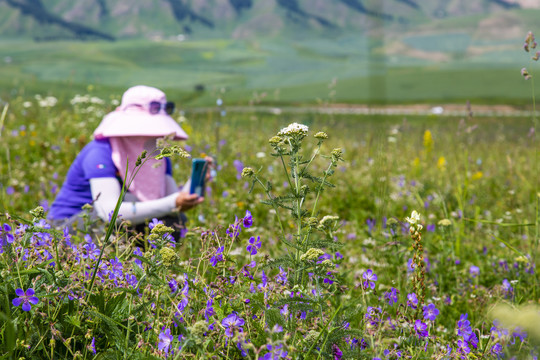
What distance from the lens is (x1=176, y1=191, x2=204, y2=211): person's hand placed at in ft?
10.1

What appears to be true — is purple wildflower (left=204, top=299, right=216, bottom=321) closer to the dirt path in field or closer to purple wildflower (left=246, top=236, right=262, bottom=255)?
purple wildflower (left=246, top=236, right=262, bottom=255)

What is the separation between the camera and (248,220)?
5.74ft

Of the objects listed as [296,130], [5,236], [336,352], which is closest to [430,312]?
[336,352]

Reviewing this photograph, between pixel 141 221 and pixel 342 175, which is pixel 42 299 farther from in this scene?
pixel 342 175

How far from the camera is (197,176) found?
315 centimetres

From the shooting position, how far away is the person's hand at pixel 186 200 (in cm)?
306

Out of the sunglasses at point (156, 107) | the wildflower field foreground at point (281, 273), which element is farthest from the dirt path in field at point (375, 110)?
the sunglasses at point (156, 107)

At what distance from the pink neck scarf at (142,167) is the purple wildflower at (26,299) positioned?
180cm

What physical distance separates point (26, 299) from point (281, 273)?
77 cm

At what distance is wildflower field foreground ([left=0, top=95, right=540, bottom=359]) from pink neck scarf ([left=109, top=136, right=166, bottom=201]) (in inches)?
11.2

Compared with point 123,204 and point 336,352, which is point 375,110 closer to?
point 336,352

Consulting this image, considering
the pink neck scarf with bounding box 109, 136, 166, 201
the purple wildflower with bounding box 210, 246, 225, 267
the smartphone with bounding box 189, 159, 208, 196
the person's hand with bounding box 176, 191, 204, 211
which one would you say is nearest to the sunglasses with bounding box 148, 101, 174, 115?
the pink neck scarf with bounding box 109, 136, 166, 201

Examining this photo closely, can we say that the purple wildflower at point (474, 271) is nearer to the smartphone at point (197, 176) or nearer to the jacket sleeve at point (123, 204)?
the smartphone at point (197, 176)

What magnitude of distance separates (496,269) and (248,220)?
6.39 feet
